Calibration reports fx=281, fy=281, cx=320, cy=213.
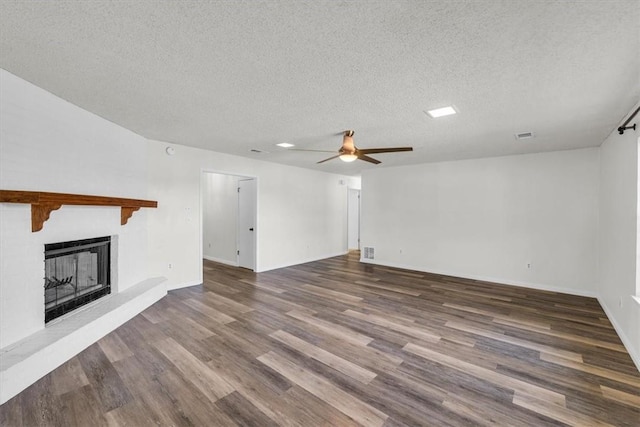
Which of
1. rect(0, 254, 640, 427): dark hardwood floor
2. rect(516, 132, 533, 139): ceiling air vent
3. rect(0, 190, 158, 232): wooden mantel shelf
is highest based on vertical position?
rect(516, 132, 533, 139): ceiling air vent

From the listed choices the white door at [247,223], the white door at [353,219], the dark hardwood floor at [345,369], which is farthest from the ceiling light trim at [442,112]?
the white door at [353,219]

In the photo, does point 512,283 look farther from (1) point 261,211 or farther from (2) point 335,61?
(2) point 335,61

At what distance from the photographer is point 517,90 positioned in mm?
2584

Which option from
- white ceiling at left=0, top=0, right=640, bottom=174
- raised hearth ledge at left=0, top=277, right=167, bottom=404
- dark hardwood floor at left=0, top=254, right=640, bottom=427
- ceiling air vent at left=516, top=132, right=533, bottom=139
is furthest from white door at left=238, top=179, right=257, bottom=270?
ceiling air vent at left=516, top=132, right=533, bottom=139

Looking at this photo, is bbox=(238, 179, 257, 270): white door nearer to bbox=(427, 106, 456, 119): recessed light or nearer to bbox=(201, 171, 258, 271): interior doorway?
bbox=(201, 171, 258, 271): interior doorway

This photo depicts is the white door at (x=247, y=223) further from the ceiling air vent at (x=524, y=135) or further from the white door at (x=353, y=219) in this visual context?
the ceiling air vent at (x=524, y=135)

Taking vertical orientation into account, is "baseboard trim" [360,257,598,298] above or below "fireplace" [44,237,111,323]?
below

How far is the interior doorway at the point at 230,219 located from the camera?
260 inches

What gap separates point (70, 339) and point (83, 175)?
5.93 ft

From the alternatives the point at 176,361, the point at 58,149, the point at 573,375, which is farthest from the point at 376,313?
the point at 58,149

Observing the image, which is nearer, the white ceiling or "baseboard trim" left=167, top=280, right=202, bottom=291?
the white ceiling

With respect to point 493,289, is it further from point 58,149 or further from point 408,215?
point 58,149

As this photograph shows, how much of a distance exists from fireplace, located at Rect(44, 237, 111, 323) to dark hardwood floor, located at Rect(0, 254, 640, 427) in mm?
575

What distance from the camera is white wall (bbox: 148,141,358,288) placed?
486 centimetres
